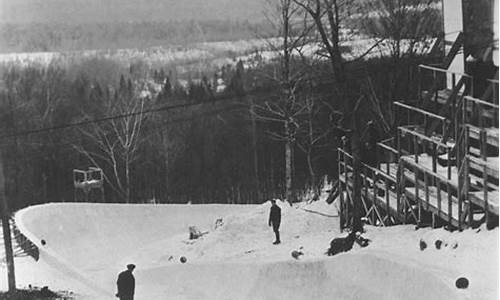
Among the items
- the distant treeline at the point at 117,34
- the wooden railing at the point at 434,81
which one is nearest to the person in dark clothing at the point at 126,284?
the distant treeline at the point at 117,34

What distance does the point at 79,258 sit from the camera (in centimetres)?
422

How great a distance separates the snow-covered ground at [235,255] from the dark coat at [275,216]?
0.04 m

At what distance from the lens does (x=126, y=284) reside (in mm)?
3924

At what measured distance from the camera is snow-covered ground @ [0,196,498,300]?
3.50 m

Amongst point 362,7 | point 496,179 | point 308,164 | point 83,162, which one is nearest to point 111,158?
point 83,162

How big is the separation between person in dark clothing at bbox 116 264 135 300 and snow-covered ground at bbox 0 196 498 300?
0.04 meters

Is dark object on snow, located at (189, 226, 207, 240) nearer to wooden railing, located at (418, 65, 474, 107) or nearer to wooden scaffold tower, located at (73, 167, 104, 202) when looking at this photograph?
wooden scaffold tower, located at (73, 167, 104, 202)

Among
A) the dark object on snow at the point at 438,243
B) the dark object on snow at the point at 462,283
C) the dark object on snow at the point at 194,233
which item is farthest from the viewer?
the dark object on snow at the point at 194,233

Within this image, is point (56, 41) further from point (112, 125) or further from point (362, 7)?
point (362, 7)

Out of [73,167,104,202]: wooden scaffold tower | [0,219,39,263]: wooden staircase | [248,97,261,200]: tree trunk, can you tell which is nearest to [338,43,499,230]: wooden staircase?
[248,97,261,200]: tree trunk

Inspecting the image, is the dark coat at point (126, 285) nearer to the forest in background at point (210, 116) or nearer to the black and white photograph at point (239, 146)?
the black and white photograph at point (239, 146)

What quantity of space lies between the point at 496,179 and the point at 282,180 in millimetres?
1201

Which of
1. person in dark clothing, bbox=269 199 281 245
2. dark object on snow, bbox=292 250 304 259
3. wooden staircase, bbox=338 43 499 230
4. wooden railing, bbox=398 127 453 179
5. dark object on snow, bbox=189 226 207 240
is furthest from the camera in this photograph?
person in dark clothing, bbox=269 199 281 245

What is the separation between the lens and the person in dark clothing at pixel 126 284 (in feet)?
12.8
